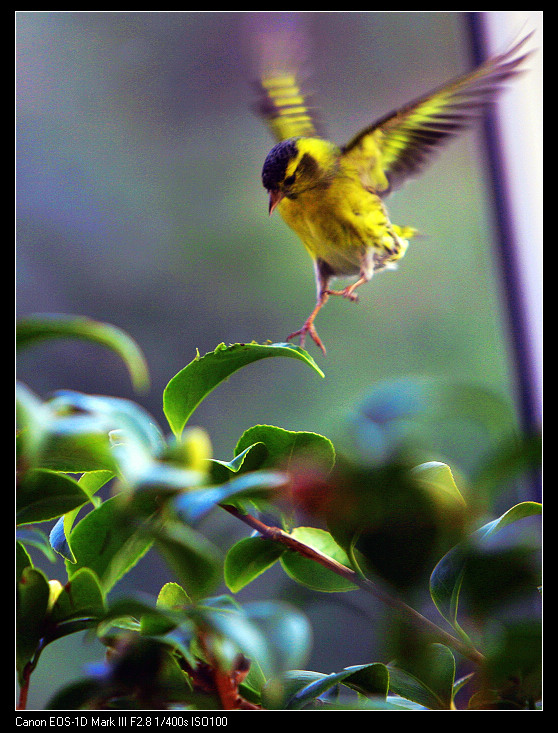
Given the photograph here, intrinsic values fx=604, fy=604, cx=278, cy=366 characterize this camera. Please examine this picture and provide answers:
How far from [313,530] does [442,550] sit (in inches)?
2.7

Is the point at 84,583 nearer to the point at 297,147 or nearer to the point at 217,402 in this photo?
the point at 297,147

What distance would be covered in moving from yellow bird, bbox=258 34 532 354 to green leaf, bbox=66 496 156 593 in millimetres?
482

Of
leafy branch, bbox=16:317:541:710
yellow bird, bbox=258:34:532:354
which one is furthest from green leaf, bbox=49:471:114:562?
yellow bird, bbox=258:34:532:354

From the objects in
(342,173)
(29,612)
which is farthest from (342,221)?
(29,612)

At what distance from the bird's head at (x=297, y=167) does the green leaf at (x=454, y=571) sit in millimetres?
502

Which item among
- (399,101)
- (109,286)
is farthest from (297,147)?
(109,286)

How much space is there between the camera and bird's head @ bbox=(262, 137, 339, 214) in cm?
71

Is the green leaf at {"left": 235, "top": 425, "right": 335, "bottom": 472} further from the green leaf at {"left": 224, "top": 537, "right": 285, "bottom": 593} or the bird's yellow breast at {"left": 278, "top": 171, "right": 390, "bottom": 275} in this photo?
the bird's yellow breast at {"left": 278, "top": 171, "right": 390, "bottom": 275}

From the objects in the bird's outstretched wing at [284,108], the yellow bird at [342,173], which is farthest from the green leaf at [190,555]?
the bird's outstretched wing at [284,108]

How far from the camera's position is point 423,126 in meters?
0.70

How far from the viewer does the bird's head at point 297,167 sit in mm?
709

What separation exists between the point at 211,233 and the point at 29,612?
117cm

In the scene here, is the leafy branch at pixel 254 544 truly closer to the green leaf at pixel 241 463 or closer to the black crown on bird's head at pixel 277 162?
the green leaf at pixel 241 463
